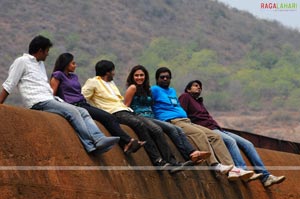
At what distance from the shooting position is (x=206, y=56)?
140m

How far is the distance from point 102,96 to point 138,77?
0.84 metres

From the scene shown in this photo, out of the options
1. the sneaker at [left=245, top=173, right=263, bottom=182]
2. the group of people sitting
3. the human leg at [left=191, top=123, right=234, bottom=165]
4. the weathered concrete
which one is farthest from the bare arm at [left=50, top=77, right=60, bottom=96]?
the sneaker at [left=245, top=173, right=263, bottom=182]

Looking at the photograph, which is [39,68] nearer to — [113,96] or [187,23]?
[113,96]

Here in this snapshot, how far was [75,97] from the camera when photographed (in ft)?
36.1

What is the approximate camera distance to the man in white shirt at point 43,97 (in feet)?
33.3

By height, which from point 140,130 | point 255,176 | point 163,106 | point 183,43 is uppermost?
point 163,106

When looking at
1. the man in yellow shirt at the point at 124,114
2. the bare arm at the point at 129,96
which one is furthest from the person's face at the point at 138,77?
the man in yellow shirt at the point at 124,114

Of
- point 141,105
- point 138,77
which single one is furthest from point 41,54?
point 141,105

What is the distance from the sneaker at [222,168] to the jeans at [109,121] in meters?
2.24

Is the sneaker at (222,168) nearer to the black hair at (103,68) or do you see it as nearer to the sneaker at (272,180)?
the sneaker at (272,180)

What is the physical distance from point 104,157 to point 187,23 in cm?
14494

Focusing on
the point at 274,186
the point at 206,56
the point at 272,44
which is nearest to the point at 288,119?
the point at 206,56

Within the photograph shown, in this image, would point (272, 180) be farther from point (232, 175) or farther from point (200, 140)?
point (200, 140)

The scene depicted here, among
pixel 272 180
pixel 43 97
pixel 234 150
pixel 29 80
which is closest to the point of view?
pixel 29 80
